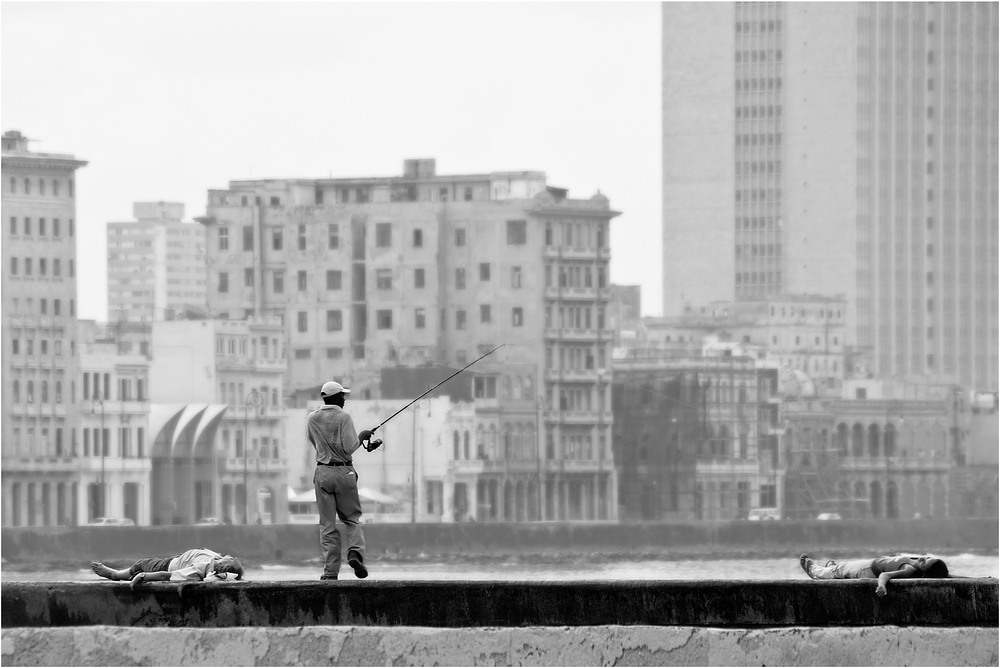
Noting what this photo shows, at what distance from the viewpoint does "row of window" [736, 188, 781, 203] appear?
152 metres

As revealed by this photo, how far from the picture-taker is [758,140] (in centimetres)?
15188

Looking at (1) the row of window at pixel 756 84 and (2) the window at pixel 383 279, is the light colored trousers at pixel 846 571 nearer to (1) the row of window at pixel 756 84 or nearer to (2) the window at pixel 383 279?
(2) the window at pixel 383 279

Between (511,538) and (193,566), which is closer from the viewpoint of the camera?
(193,566)

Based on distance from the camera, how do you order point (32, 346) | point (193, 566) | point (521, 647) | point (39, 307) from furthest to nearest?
Answer: point (39, 307) → point (32, 346) → point (193, 566) → point (521, 647)

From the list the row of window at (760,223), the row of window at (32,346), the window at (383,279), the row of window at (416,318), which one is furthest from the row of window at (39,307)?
the row of window at (760,223)

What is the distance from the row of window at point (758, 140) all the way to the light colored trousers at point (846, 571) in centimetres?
14070

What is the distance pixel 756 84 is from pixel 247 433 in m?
56.5

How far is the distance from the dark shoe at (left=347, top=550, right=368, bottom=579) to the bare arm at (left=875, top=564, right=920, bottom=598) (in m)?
2.95

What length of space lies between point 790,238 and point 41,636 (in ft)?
468

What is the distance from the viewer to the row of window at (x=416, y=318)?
11661cm

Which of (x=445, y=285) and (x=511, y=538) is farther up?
(x=445, y=285)

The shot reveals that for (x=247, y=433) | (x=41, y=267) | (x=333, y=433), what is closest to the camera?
(x=333, y=433)

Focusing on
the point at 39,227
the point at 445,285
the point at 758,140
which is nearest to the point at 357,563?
the point at 39,227

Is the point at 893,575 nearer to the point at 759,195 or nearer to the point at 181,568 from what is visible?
the point at 181,568
